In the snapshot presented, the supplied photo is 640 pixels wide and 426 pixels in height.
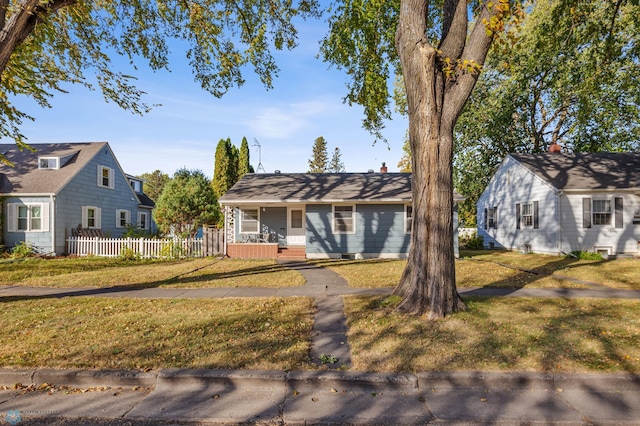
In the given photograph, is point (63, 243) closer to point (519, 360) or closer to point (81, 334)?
point (81, 334)

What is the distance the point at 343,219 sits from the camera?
1739cm

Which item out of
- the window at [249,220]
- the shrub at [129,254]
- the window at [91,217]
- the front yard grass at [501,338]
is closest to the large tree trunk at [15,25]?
the front yard grass at [501,338]

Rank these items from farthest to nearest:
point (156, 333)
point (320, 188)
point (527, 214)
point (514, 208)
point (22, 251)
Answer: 1. point (514, 208)
2. point (527, 214)
3. point (320, 188)
4. point (22, 251)
5. point (156, 333)

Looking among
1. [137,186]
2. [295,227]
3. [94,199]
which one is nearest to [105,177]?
[94,199]

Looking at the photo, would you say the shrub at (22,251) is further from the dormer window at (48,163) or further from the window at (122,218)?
the window at (122,218)

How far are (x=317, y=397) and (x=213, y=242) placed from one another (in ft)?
48.5

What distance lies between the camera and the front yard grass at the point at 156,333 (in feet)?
14.6

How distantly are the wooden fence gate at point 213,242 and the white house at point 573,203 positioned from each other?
16665 millimetres

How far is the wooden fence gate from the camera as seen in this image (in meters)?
17.5

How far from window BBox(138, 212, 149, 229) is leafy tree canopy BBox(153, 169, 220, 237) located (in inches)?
312

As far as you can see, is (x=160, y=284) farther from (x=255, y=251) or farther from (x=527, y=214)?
(x=527, y=214)

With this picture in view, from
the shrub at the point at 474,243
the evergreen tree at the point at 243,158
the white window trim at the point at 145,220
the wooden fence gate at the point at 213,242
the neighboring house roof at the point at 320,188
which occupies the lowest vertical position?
the shrub at the point at 474,243

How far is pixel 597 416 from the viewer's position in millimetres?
3352

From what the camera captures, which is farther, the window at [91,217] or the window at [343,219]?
the window at [91,217]
